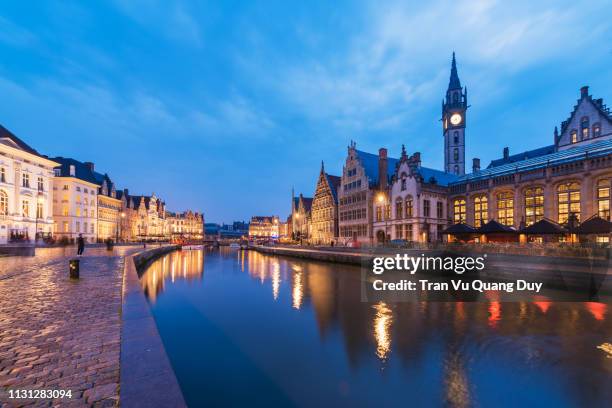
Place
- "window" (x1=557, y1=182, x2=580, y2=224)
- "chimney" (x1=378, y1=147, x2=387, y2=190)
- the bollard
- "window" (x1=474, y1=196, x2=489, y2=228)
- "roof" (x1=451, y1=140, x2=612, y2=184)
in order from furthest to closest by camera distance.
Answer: "chimney" (x1=378, y1=147, x2=387, y2=190) → "window" (x1=474, y1=196, x2=489, y2=228) → "window" (x1=557, y1=182, x2=580, y2=224) → "roof" (x1=451, y1=140, x2=612, y2=184) → the bollard

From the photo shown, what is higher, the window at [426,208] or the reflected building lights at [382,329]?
the window at [426,208]

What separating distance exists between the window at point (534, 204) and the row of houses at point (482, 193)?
4.1 inches

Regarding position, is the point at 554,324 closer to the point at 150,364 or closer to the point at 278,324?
the point at 278,324

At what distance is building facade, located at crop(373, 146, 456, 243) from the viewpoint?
44.3m

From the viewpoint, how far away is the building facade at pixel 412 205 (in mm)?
44281

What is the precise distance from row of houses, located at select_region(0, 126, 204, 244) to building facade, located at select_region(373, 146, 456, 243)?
50.0 meters

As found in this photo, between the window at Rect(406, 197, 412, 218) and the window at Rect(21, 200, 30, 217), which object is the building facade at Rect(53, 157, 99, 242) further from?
→ the window at Rect(406, 197, 412, 218)

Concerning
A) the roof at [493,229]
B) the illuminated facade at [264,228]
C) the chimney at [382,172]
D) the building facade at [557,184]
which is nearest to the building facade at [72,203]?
the chimney at [382,172]

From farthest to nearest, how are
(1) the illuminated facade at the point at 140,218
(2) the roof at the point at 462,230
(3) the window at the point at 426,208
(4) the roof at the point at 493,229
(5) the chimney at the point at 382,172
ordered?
(1) the illuminated facade at the point at 140,218, (5) the chimney at the point at 382,172, (3) the window at the point at 426,208, (2) the roof at the point at 462,230, (4) the roof at the point at 493,229

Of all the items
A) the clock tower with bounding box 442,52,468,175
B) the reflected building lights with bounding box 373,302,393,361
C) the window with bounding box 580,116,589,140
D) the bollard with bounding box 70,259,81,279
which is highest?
the clock tower with bounding box 442,52,468,175

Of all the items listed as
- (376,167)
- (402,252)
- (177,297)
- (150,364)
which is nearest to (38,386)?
(150,364)

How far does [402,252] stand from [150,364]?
28.8m

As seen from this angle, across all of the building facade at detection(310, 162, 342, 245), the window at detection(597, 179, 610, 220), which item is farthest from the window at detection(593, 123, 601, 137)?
the building facade at detection(310, 162, 342, 245)

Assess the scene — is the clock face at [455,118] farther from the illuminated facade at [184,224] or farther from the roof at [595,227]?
the illuminated facade at [184,224]
